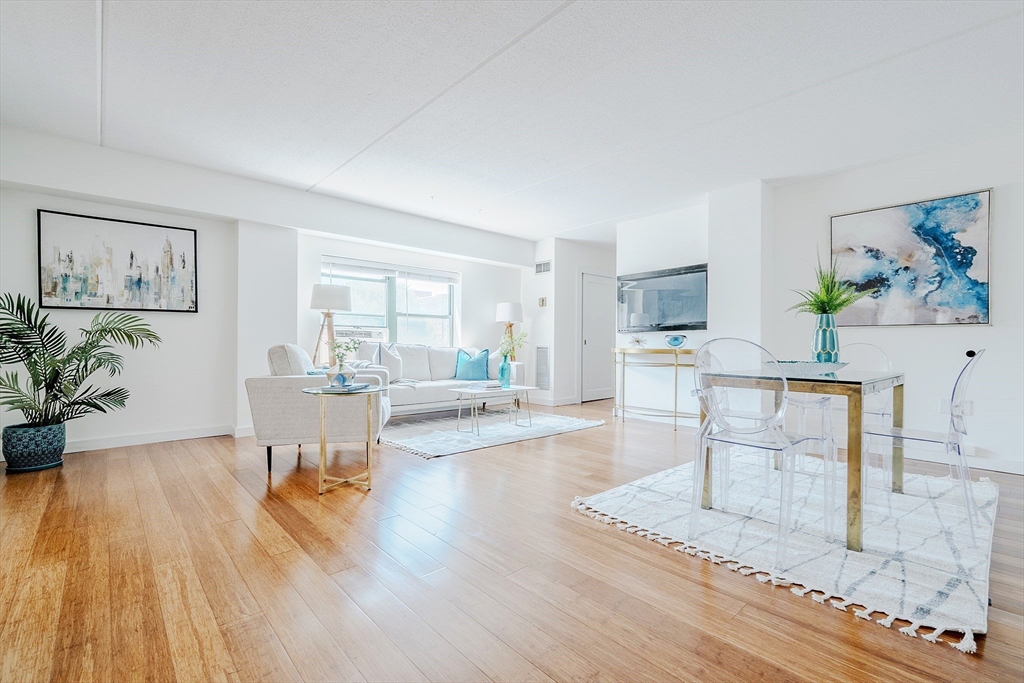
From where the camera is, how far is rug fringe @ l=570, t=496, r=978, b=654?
1.40 metres

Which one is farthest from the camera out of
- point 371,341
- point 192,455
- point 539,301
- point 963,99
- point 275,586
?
point 539,301

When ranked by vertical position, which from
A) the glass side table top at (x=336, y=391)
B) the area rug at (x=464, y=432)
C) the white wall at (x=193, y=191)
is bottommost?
the area rug at (x=464, y=432)

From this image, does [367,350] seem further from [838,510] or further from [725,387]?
[838,510]

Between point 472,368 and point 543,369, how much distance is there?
1374 millimetres

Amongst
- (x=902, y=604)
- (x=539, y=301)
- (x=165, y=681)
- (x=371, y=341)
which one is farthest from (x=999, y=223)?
(x=371, y=341)

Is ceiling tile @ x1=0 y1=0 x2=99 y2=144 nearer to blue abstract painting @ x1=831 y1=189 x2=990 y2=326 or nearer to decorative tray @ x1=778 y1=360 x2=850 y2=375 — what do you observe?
decorative tray @ x1=778 y1=360 x2=850 y2=375

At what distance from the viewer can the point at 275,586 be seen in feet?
5.54

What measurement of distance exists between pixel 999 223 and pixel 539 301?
4816 millimetres

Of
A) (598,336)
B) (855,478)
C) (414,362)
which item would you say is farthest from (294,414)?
(598,336)

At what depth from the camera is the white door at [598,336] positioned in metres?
7.20

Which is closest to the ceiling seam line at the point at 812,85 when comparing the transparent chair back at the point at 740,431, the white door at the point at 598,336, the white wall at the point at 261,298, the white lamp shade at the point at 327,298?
the transparent chair back at the point at 740,431

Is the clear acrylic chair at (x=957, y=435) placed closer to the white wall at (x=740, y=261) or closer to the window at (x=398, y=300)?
the white wall at (x=740, y=261)

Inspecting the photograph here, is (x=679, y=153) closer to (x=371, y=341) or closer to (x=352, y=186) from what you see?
(x=352, y=186)

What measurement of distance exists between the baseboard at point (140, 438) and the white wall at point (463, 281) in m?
1.24
